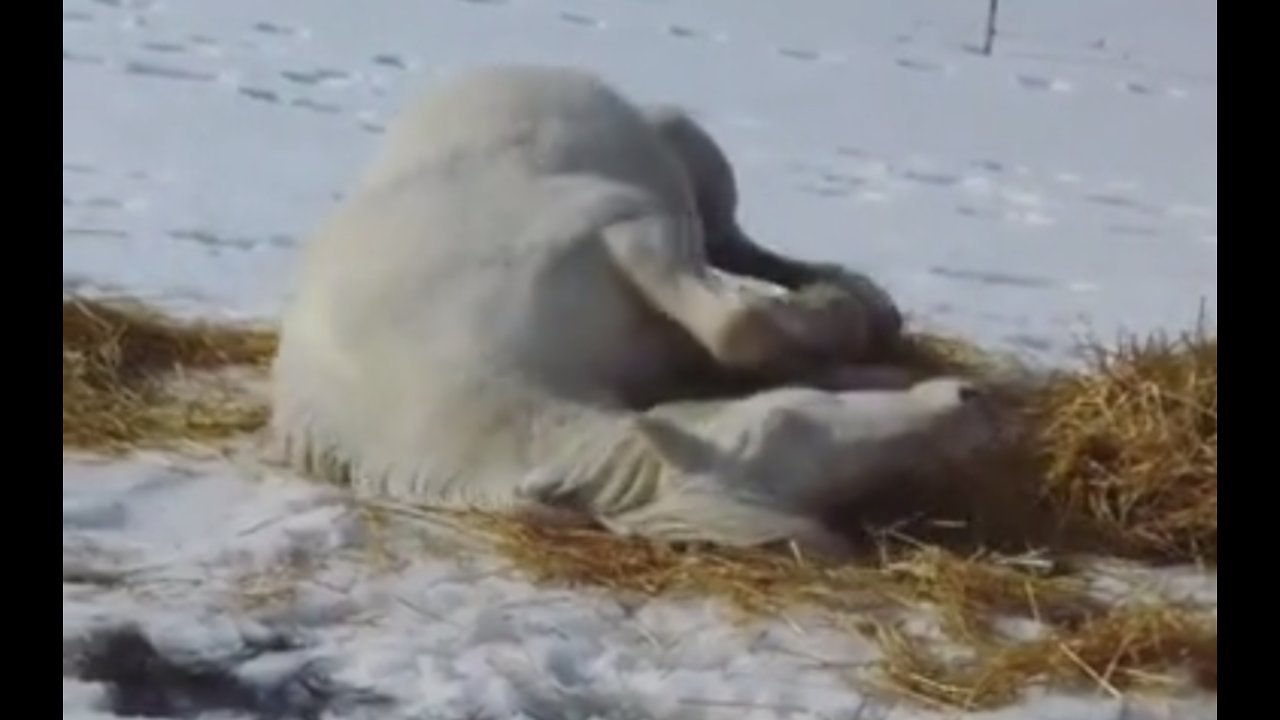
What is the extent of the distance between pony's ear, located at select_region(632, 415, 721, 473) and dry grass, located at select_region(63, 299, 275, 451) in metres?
0.59

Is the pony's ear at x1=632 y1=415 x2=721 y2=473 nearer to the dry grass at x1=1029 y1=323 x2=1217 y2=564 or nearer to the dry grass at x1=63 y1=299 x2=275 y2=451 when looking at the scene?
the dry grass at x1=1029 y1=323 x2=1217 y2=564

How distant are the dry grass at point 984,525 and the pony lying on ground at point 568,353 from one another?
68mm

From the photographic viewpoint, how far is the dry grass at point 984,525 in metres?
2.38

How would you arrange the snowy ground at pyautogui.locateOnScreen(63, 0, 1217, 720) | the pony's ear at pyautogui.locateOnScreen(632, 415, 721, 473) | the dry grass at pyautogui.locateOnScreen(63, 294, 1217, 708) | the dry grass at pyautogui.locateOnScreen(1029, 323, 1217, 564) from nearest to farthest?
1. the snowy ground at pyautogui.locateOnScreen(63, 0, 1217, 720)
2. the dry grass at pyautogui.locateOnScreen(63, 294, 1217, 708)
3. the pony's ear at pyautogui.locateOnScreen(632, 415, 721, 473)
4. the dry grass at pyautogui.locateOnScreen(1029, 323, 1217, 564)

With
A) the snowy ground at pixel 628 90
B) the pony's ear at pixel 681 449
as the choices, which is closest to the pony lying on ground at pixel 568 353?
the pony's ear at pixel 681 449

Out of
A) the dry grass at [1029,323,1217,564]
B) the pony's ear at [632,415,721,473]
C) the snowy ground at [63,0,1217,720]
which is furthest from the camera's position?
the dry grass at [1029,323,1217,564]

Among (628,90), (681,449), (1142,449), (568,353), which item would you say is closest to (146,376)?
(568,353)

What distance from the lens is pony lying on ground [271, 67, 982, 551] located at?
8.34ft

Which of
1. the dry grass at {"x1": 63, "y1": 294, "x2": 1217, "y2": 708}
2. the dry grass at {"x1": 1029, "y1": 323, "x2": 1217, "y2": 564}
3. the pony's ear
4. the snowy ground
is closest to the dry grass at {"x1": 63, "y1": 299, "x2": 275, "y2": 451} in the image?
the dry grass at {"x1": 63, "y1": 294, "x2": 1217, "y2": 708}

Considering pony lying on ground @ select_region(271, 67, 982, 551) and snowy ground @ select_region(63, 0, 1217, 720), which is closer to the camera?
snowy ground @ select_region(63, 0, 1217, 720)

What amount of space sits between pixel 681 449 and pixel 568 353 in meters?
0.24

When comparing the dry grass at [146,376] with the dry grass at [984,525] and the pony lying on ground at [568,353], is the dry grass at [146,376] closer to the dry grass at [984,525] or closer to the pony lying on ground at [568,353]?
the dry grass at [984,525]

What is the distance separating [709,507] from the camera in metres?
2.52

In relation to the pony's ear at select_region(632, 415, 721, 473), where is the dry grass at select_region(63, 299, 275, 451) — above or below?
below
